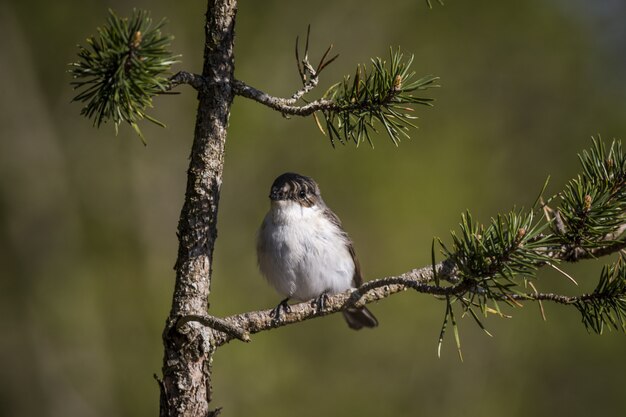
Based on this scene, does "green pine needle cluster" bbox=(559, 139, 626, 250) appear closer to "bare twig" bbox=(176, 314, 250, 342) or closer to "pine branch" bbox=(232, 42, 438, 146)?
"pine branch" bbox=(232, 42, 438, 146)

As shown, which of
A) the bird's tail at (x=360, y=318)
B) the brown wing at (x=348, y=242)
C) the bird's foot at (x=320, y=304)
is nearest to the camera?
the bird's foot at (x=320, y=304)

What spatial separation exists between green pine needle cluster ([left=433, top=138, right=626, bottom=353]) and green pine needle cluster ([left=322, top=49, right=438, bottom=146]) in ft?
1.69

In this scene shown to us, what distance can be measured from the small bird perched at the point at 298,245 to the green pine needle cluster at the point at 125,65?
2.38 m

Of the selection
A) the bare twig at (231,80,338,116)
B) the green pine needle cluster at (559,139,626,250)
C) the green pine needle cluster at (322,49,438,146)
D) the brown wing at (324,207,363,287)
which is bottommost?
the green pine needle cluster at (559,139,626,250)

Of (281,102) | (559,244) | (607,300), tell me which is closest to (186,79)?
(281,102)

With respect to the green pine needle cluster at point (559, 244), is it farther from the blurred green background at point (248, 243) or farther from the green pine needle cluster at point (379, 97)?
the blurred green background at point (248, 243)

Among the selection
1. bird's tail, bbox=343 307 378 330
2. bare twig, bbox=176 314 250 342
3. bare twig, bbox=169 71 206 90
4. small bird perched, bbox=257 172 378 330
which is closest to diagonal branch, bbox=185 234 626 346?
bare twig, bbox=176 314 250 342

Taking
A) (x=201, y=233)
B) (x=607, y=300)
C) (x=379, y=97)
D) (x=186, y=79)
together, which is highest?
(x=186, y=79)

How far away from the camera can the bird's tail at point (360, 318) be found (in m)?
5.45

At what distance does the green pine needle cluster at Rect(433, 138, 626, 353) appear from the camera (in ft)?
7.01

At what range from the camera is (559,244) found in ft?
7.64

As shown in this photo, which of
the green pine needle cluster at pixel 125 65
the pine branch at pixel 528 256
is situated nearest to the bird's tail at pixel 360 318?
the pine branch at pixel 528 256

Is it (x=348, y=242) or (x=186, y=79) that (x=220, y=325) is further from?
(x=348, y=242)

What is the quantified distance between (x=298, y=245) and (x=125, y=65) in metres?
2.59
